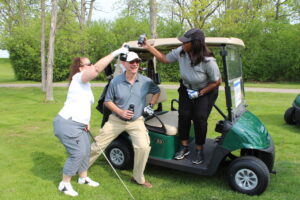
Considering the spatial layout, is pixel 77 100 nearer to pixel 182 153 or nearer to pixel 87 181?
pixel 87 181

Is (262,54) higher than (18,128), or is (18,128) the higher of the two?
(262,54)

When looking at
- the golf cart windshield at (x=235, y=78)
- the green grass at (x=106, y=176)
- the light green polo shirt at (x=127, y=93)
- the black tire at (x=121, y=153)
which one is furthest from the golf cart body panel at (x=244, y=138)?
the black tire at (x=121, y=153)

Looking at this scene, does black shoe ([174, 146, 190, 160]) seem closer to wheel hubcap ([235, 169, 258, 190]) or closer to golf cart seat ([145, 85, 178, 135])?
golf cart seat ([145, 85, 178, 135])

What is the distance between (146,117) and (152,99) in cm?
43

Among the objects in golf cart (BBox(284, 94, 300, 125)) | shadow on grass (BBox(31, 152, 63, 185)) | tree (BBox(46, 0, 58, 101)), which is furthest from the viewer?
tree (BBox(46, 0, 58, 101))

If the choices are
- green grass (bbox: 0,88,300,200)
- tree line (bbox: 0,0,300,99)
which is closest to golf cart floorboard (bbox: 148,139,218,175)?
green grass (bbox: 0,88,300,200)

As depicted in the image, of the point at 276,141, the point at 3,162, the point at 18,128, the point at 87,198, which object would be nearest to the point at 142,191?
the point at 87,198

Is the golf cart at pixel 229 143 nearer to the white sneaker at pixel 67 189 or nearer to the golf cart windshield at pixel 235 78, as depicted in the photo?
the golf cart windshield at pixel 235 78

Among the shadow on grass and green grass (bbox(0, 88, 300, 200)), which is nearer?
green grass (bbox(0, 88, 300, 200))

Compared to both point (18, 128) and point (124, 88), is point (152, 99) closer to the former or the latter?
point (124, 88)

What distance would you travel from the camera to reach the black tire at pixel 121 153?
436cm

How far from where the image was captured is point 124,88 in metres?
3.88

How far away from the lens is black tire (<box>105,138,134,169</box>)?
436cm

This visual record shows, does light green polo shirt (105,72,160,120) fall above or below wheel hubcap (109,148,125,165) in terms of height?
above
